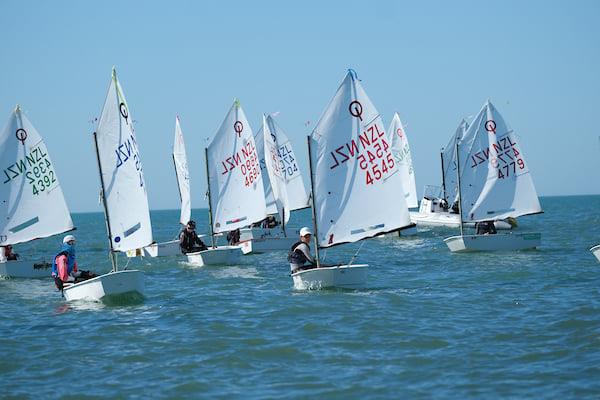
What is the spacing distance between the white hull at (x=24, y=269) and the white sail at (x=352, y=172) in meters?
11.0

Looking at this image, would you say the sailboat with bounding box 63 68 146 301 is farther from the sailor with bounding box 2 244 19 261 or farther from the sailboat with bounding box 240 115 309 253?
the sailboat with bounding box 240 115 309 253

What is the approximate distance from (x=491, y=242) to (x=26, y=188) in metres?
16.6

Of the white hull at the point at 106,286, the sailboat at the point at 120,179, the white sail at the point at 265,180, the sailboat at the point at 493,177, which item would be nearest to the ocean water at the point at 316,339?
the white hull at the point at 106,286

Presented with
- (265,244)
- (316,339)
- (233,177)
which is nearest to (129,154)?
(316,339)

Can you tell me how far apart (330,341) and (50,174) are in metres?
16.7

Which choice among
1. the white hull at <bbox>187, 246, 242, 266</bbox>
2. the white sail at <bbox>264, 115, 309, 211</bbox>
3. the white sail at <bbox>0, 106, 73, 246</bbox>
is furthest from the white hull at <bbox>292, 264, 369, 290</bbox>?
the white sail at <bbox>264, 115, 309, 211</bbox>

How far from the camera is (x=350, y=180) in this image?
867 inches

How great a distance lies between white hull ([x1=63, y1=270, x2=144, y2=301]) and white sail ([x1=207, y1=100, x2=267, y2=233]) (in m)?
12.3

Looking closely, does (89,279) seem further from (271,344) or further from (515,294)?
(515,294)

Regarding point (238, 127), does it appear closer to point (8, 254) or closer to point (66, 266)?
point (8, 254)

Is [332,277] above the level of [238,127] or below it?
below

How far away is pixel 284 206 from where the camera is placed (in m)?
36.3

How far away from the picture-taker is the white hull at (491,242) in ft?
103

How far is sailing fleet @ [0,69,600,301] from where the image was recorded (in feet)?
70.7
